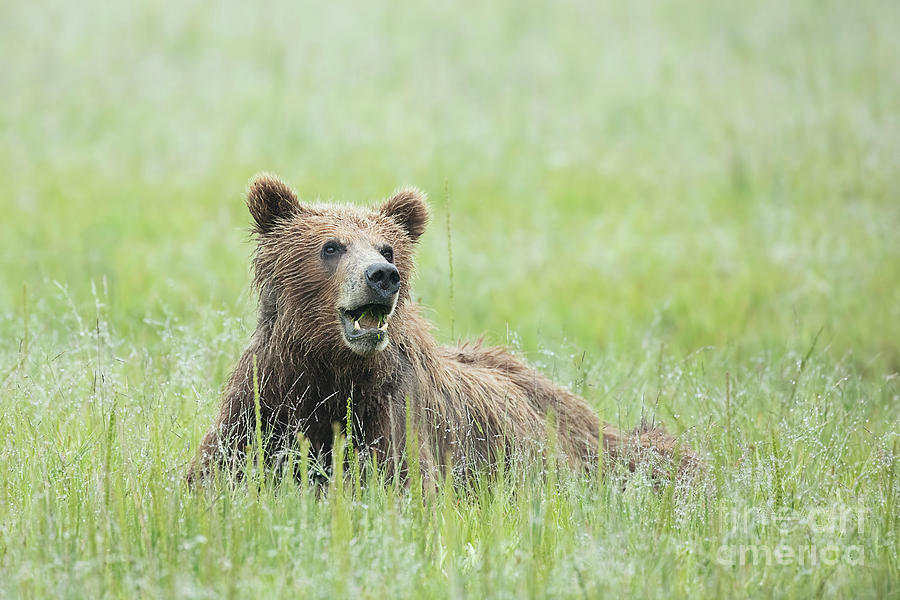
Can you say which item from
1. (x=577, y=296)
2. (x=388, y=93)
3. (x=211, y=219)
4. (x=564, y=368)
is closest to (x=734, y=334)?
(x=577, y=296)

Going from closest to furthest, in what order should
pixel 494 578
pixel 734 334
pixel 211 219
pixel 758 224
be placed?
pixel 494 578, pixel 734 334, pixel 211 219, pixel 758 224

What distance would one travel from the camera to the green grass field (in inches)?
166

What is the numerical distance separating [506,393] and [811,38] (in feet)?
57.3

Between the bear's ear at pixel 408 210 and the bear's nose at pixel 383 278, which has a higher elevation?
the bear's ear at pixel 408 210

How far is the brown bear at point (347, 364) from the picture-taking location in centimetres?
517

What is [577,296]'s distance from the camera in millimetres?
11492

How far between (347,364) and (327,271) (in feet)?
1.52

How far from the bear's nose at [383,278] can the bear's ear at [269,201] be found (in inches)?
33.3

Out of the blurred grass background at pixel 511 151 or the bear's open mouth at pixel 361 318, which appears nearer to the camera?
the bear's open mouth at pixel 361 318

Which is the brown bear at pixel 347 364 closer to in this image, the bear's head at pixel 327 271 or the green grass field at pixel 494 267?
the bear's head at pixel 327 271

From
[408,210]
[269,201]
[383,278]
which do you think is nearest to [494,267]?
[408,210]

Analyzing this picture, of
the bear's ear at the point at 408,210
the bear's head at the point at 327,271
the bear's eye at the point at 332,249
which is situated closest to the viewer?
the bear's head at the point at 327,271

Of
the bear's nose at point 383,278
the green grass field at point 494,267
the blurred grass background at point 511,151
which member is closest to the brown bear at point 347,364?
the bear's nose at point 383,278

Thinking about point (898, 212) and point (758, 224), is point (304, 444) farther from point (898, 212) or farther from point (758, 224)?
point (898, 212)
